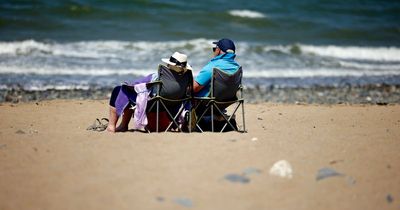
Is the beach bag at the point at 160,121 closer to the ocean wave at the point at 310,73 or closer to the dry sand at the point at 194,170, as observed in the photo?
the dry sand at the point at 194,170

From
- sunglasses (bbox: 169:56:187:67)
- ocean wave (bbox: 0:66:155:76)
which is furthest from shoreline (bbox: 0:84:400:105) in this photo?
sunglasses (bbox: 169:56:187:67)

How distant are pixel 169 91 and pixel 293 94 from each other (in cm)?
576

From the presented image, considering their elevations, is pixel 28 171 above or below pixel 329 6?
below

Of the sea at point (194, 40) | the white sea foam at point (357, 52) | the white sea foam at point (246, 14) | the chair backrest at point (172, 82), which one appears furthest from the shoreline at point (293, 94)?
the white sea foam at point (246, 14)

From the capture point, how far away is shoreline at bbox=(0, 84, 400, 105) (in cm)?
1134

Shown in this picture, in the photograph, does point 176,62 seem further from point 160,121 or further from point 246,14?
point 246,14

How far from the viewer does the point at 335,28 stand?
21062 millimetres

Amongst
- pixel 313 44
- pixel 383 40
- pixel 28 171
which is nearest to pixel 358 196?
pixel 28 171

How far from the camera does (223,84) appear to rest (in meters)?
7.19

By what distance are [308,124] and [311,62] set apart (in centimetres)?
804

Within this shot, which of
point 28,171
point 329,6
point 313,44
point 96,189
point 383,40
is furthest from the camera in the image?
point 329,6

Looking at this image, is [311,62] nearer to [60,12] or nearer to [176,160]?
[60,12]

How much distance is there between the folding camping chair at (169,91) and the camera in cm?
698

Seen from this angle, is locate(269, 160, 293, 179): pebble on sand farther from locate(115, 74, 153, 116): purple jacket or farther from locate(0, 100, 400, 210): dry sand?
locate(115, 74, 153, 116): purple jacket
